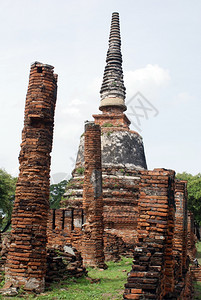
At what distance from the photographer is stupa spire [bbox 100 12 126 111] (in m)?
20.6

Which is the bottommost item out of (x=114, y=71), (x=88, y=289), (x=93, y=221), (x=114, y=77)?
(x=88, y=289)

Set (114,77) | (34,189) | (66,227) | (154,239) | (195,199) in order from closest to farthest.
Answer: (154,239)
(34,189)
(66,227)
(114,77)
(195,199)

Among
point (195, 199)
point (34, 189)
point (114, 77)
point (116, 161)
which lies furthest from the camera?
point (195, 199)

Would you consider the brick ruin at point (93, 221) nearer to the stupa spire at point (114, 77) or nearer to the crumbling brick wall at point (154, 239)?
the crumbling brick wall at point (154, 239)

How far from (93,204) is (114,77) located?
11307 mm

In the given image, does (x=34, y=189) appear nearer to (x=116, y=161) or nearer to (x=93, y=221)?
(x=93, y=221)

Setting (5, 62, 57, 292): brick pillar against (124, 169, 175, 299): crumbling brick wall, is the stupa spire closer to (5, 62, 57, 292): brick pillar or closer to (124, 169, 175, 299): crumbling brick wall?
(5, 62, 57, 292): brick pillar

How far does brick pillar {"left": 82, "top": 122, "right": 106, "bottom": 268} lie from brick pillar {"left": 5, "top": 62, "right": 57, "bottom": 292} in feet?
12.6

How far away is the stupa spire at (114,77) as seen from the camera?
Answer: 2059cm

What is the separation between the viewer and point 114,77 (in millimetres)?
21328

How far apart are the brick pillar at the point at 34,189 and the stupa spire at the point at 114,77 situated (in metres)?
12.2

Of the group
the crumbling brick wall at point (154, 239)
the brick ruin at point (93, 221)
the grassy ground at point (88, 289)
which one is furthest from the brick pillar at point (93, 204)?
the crumbling brick wall at point (154, 239)

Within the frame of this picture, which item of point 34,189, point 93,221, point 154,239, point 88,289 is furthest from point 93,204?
point 154,239

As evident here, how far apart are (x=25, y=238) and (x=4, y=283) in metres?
0.94
